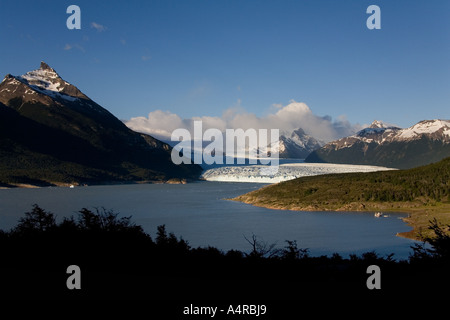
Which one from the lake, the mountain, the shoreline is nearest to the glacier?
the mountain

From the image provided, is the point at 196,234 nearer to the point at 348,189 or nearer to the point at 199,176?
the point at 348,189

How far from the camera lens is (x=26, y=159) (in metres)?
144

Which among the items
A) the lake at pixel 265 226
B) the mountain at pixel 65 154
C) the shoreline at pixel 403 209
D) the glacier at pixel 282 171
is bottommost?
the lake at pixel 265 226

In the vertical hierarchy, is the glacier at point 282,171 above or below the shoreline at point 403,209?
above

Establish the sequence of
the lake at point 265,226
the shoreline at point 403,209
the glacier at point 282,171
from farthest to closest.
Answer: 1. the glacier at point 282,171
2. the shoreline at point 403,209
3. the lake at point 265,226

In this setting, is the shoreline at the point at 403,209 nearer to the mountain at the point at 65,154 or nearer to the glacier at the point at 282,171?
the glacier at the point at 282,171

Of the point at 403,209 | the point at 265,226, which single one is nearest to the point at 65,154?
the point at 265,226

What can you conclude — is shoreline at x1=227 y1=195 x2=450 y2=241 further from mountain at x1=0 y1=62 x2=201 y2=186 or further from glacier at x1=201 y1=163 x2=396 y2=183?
mountain at x1=0 y1=62 x2=201 y2=186

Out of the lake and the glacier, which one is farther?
the glacier

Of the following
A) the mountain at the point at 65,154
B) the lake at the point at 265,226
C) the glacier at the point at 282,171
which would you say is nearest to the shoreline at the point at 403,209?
the lake at the point at 265,226

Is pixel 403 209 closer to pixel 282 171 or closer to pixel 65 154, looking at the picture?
pixel 282 171

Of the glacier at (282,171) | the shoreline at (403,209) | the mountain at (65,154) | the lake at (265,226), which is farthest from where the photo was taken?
the mountain at (65,154)
